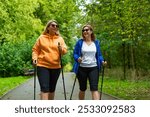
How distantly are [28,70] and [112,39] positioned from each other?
15.5 m

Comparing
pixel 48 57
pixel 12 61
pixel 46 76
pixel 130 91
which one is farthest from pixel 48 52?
pixel 12 61

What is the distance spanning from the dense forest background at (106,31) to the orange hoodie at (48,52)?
6801 mm

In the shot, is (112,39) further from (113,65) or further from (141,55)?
(113,65)

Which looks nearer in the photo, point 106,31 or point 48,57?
point 48,57

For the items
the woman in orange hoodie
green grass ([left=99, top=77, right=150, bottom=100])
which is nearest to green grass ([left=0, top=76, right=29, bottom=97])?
green grass ([left=99, top=77, right=150, bottom=100])

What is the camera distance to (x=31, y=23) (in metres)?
38.2

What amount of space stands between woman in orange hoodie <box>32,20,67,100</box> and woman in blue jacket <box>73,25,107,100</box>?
449mm

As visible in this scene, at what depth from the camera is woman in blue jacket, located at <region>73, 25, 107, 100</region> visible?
32.7ft

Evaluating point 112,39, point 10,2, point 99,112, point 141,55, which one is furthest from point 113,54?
point 99,112

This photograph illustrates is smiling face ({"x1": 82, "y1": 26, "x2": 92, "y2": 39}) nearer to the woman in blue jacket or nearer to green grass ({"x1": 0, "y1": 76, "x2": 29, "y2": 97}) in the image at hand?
the woman in blue jacket

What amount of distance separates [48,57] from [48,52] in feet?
0.41

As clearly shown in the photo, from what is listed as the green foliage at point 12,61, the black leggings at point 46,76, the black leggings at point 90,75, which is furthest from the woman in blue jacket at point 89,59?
the green foliage at point 12,61

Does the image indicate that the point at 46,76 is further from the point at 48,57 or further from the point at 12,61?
the point at 12,61

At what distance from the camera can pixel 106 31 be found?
2797cm
